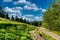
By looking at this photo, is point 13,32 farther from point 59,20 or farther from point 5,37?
point 59,20

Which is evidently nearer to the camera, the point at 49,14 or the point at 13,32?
the point at 13,32

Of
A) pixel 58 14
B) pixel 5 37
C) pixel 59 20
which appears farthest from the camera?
pixel 58 14

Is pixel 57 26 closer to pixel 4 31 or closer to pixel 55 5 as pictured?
pixel 55 5

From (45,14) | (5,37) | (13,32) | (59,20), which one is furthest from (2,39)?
(45,14)

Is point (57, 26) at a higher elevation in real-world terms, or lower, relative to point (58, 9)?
lower

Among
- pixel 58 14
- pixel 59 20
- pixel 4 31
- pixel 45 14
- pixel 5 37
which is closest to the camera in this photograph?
pixel 5 37

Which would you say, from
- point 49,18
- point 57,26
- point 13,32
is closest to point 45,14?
point 49,18

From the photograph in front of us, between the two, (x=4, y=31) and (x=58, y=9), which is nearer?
(x=4, y=31)

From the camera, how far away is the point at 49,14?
90.5 meters

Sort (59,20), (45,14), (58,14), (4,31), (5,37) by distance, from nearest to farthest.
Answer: (5,37) < (4,31) < (59,20) < (58,14) < (45,14)

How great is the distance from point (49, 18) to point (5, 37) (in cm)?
7919

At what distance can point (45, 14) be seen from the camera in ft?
313

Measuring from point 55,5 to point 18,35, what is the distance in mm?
74929

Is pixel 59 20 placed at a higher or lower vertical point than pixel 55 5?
lower
